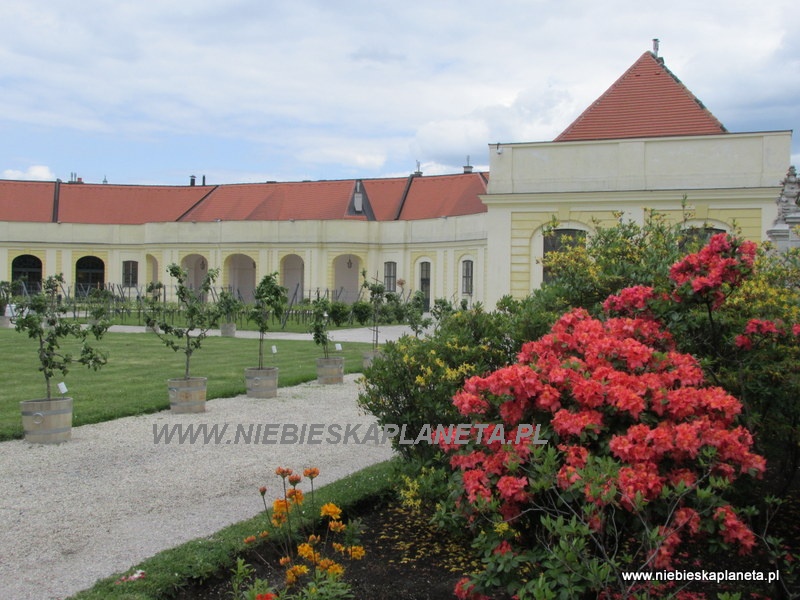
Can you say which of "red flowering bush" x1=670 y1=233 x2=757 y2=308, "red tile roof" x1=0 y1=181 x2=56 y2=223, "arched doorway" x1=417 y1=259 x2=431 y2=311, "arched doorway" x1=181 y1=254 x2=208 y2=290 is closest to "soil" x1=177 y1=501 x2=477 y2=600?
"red flowering bush" x1=670 y1=233 x2=757 y2=308

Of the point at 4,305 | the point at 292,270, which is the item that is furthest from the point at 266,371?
the point at 292,270

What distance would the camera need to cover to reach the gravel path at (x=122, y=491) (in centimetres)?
479

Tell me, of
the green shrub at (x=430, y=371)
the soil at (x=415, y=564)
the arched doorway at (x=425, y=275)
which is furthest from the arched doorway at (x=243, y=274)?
the soil at (x=415, y=564)

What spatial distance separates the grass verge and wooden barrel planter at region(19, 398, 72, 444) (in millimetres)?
3791

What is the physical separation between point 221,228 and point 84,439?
122 ft

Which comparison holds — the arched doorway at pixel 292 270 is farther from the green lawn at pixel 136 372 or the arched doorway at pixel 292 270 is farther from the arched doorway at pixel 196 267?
the green lawn at pixel 136 372

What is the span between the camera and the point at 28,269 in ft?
154

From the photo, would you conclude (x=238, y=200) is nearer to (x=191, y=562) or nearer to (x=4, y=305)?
(x=4, y=305)

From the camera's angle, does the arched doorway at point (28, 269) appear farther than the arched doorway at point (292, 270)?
Yes

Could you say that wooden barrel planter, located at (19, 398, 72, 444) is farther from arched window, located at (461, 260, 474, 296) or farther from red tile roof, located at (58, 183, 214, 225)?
red tile roof, located at (58, 183, 214, 225)

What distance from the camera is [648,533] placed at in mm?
3047

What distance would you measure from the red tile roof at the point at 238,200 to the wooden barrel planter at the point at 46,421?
3457cm

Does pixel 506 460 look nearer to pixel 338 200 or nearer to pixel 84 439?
pixel 84 439

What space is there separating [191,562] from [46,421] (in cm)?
438
